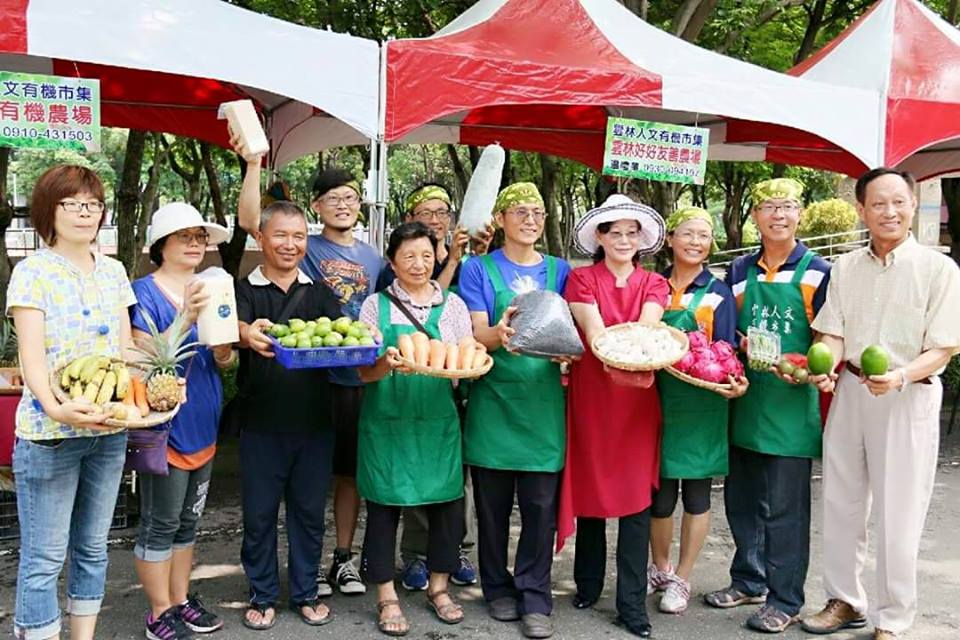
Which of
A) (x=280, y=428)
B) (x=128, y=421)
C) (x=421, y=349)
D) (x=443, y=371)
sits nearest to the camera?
(x=128, y=421)

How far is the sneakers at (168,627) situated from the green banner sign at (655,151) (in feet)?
11.4

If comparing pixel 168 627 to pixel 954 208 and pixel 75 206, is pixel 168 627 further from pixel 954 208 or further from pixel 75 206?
pixel 954 208

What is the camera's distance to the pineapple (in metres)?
3.07

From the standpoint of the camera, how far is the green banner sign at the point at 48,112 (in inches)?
164

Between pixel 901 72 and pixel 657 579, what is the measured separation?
11.9 feet

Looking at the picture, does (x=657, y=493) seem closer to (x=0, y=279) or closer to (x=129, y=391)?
(x=129, y=391)

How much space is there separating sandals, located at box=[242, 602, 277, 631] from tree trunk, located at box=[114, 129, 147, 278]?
7100 millimetres

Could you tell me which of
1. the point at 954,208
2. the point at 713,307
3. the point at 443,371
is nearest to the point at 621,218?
the point at 713,307

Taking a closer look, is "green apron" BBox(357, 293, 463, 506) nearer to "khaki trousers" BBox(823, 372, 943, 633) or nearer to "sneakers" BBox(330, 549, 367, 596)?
"sneakers" BBox(330, 549, 367, 596)

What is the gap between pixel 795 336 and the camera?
3.85m

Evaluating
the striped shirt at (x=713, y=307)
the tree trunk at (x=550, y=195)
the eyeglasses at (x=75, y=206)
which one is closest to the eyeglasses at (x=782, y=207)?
the striped shirt at (x=713, y=307)

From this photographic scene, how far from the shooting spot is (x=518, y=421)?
377cm

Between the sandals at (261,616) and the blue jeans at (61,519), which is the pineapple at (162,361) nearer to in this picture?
the blue jeans at (61,519)

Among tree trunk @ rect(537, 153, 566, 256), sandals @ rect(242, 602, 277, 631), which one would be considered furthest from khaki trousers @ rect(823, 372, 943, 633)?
tree trunk @ rect(537, 153, 566, 256)
